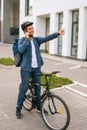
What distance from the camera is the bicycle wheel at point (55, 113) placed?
5514 millimetres

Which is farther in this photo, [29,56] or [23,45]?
[29,56]

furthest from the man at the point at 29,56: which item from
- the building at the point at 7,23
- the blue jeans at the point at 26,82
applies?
the building at the point at 7,23

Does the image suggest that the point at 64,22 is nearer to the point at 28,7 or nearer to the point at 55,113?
the point at 28,7

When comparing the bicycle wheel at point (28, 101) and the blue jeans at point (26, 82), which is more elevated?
the blue jeans at point (26, 82)

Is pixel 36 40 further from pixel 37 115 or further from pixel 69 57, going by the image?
pixel 69 57

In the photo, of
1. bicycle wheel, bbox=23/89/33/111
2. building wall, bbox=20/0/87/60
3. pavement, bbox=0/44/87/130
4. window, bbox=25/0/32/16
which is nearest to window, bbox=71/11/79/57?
building wall, bbox=20/0/87/60

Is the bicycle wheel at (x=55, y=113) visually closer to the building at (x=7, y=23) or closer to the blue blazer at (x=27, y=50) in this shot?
the blue blazer at (x=27, y=50)

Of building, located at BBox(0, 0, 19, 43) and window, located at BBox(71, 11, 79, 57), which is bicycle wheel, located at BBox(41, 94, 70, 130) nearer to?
window, located at BBox(71, 11, 79, 57)

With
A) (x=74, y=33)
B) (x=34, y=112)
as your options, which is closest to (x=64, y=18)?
(x=74, y=33)

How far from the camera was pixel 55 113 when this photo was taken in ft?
18.9

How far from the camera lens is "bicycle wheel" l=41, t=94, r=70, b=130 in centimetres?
551

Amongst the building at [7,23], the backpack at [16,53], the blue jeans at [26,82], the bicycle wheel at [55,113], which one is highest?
the building at [7,23]

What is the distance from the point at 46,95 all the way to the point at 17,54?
95cm

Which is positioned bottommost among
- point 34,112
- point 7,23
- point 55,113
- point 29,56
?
point 34,112
